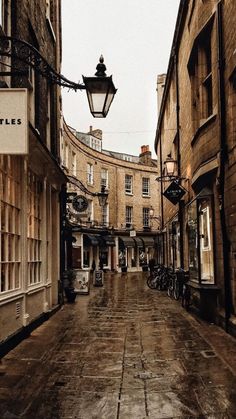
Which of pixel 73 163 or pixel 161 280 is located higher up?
pixel 73 163

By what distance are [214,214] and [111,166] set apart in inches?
1380

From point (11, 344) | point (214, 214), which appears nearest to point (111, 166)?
point (214, 214)

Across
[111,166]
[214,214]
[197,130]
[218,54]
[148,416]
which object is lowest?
[148,416]

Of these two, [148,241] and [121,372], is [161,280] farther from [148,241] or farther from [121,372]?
[148,241]

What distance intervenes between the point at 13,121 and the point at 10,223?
3.88 meters

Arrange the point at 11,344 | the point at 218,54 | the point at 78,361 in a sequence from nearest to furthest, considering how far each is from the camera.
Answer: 1. the point at 78,361
2. the point at 11,344
3. the point at 218,54

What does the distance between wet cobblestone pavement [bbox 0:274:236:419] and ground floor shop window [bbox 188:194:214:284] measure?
50.7 inches

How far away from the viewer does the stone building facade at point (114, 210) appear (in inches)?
1527

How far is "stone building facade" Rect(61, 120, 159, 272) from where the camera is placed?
3878 cm

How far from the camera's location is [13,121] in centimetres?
499

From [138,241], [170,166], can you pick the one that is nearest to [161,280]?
[170,166]

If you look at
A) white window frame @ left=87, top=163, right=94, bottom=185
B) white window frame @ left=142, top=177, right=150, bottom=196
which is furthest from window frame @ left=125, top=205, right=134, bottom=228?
white window frame @ left=87, top=163, right=94, bottom=185

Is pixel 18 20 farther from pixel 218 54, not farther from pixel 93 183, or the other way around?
pixel 93 183

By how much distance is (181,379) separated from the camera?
609cm
